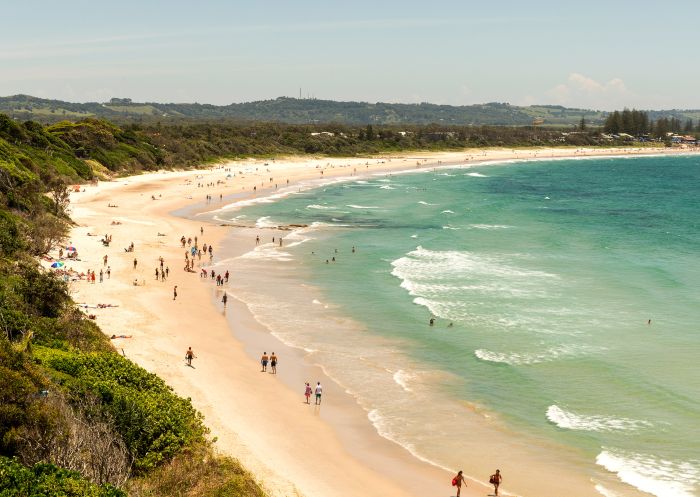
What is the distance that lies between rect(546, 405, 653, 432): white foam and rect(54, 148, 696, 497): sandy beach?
17.4ft

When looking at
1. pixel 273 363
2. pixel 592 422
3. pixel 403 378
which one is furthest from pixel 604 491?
pixel 273 363

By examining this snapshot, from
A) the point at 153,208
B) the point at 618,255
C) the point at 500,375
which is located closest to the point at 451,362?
the point at 500,375

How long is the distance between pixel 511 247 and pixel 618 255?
300 inches

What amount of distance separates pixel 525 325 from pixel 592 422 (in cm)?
1006

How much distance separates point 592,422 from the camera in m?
23.5

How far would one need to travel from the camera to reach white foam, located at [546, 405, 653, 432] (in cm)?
2302

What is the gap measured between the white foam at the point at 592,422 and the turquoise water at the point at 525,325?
0.22 ft

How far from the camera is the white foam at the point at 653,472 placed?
63.4 ft

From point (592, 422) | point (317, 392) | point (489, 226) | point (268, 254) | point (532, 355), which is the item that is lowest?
point (592, 422)

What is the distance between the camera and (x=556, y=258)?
163 ft

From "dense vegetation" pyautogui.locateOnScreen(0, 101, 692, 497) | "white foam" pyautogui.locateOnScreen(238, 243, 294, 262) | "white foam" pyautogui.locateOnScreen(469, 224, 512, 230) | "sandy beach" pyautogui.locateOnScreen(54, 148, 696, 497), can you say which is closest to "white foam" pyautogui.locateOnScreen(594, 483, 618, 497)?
"sandy beach" pyautogui.locateOnScreen(54, 148, 696, 497)

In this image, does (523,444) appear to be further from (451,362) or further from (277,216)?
(277,216)

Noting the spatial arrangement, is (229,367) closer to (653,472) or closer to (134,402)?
(134,402)

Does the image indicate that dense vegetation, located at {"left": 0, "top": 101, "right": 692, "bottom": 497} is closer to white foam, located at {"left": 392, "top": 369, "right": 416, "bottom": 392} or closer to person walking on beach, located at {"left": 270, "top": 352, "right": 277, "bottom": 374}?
person walking on beach, located at {"left": 270, "top": 352, "right": 277, "bottom": 374}
